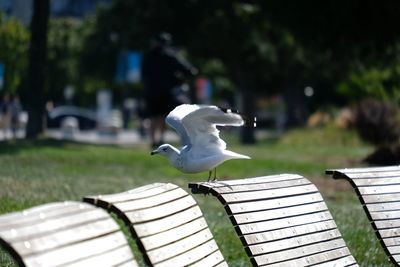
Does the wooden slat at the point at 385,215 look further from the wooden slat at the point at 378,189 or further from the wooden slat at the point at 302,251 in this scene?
the wooden slat at the point at 302,251

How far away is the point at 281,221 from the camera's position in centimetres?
633

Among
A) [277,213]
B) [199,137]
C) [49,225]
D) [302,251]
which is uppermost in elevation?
[199,137]

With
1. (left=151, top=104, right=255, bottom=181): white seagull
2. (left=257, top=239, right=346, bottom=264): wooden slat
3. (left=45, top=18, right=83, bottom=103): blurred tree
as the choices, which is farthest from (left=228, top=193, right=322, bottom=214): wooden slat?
(left=45, top=18, right=83, bottom=103): blurred tree

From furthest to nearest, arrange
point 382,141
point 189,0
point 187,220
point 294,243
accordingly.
→ point 189,0 → point 382,141 → point 294,243 → point 187,220

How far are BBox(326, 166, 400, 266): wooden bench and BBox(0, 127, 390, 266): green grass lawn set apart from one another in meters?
1.23

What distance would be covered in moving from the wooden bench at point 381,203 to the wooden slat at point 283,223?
0.46 m

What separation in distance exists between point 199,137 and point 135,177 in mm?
7536

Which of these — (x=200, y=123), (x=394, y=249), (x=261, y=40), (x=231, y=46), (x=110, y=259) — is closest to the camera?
(x=110, y=259)

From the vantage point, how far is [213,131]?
6805 millimetres

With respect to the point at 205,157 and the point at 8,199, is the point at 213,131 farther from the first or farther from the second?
the point at 8,199

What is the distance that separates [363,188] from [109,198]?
104 inches

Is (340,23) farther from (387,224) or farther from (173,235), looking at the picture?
(173,235)

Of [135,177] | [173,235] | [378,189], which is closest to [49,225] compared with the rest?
[173,235]

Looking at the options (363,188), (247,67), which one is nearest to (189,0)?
(247,67)
